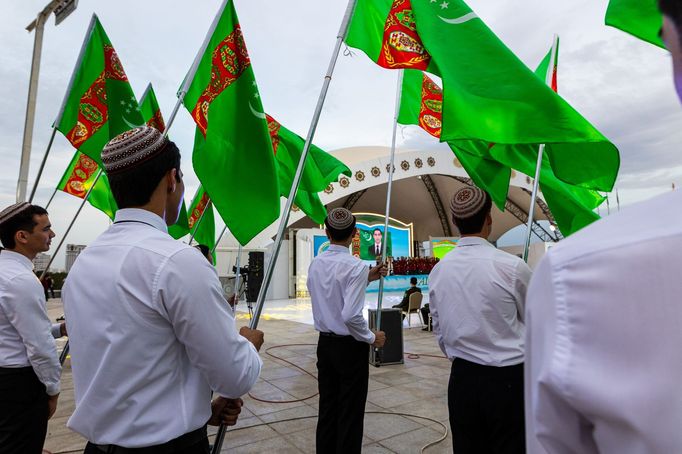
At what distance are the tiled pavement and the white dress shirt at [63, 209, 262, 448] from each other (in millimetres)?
2440

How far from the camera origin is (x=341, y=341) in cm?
316

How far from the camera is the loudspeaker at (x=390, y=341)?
20.7 ft

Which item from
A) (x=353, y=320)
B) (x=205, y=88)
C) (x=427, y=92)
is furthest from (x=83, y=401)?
(x=427, y=92)

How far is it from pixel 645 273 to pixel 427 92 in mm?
4762

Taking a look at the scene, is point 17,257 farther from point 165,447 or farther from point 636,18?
point 636,18

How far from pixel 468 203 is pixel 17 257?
8.26 feet

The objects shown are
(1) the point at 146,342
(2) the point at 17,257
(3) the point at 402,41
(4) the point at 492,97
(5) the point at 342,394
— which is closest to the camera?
(1) the point at 146,342

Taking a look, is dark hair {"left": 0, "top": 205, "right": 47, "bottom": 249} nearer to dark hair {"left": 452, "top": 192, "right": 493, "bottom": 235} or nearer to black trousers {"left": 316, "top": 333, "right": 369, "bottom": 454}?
black trousers {"left": 316, "top": 333, "right": 369, "bottom": 454}

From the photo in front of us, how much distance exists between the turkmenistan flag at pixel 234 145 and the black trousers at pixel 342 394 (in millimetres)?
1067

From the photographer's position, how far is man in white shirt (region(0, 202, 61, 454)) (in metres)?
2.22

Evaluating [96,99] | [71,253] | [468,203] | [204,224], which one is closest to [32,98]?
[204,224]

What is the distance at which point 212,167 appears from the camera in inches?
111

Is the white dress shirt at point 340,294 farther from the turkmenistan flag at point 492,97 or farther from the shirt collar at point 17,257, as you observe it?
the shirt collar at point 17,257

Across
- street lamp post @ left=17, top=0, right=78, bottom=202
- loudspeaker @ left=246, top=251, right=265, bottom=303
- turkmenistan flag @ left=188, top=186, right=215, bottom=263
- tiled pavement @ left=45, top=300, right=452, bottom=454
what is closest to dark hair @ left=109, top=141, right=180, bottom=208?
tiled pavement @ left=45, top=300, right=452, bottom=454
